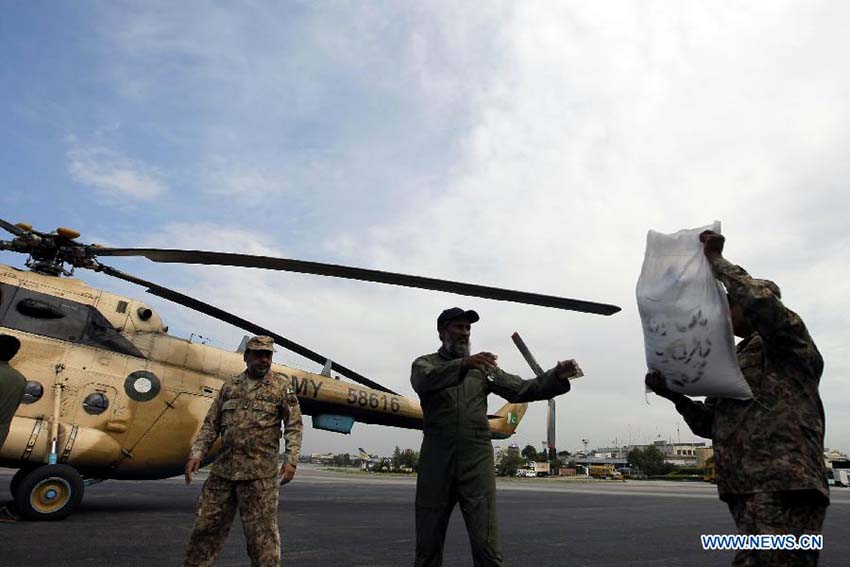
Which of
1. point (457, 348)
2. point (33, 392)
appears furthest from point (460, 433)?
point (33, 392)

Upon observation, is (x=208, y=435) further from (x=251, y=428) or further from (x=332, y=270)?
(x=332, y=270)

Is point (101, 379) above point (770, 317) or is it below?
below

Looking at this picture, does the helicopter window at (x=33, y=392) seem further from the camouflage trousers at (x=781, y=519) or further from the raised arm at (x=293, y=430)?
the camouflage trousers at (x=781, y=519)

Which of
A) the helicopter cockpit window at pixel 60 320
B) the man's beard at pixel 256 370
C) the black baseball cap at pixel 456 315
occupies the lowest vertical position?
the man's beard at pixel 256 370

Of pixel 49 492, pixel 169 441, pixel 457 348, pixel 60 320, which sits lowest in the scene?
pixel 49 492

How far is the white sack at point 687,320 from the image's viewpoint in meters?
2.57

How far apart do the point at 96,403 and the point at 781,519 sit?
28.9ft

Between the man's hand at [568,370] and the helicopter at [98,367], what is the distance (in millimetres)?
3248

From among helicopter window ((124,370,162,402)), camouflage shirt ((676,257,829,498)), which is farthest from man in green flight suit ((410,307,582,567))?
helicopter window ((124,370,162,402))

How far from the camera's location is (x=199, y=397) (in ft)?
30.2

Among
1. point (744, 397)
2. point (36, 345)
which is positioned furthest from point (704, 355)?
point (36, 345)

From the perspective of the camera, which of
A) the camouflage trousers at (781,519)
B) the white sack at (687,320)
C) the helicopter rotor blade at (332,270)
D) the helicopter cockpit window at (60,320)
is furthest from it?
the helicopter cockpit window at (60,320)

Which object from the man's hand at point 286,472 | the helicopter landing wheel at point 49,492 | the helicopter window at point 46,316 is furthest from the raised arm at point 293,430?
the helicopter window at point 46,316

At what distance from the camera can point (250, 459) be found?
407cm
